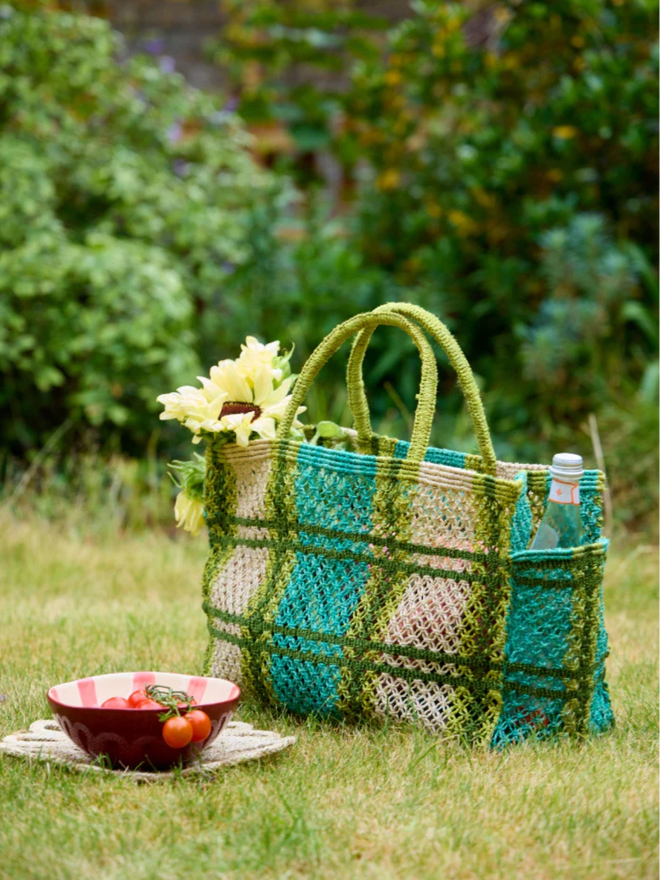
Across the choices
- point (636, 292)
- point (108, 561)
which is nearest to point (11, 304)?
point (108, 561)

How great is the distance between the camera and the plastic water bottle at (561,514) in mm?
2176

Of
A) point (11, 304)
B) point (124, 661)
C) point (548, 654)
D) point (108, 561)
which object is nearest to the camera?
point (548, 654)

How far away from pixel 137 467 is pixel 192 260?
1.17 metres

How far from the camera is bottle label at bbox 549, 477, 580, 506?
7.14 feet

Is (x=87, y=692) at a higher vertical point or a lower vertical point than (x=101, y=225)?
lower

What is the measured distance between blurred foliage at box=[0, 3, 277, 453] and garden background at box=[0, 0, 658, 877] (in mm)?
15

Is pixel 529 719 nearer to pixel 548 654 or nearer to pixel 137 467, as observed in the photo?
pixel 548 654

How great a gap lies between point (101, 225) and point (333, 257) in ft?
4.24

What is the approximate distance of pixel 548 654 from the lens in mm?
2158

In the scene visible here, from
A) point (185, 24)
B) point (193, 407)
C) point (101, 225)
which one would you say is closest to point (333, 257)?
point (101, 225)

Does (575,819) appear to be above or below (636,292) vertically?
below

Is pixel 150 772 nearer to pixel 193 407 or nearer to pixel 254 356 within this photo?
pixel 193 407

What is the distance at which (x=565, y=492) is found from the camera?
218 cm

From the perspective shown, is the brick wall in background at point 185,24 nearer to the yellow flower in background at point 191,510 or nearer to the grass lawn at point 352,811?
the yellow flower in background at point 191,510
